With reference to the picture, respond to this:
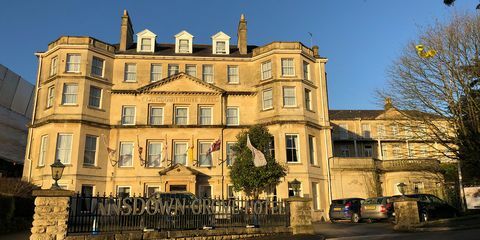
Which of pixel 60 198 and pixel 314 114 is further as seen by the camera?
pixel 314 114

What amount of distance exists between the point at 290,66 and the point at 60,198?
73.9 feet

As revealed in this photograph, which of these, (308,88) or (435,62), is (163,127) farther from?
(435,62)

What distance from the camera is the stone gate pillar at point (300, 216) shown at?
17.0 meters

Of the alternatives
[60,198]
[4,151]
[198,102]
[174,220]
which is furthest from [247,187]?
[4,151]

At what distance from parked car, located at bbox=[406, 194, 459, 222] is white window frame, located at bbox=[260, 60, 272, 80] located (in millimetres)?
14862

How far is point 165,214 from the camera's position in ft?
47.9

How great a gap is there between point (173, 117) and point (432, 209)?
19.4m

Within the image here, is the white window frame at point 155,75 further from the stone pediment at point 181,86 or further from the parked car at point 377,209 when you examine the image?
the parked car at point 377,209

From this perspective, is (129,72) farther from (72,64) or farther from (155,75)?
(72,64)

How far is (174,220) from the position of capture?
14.7 meters

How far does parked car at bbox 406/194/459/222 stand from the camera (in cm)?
2095

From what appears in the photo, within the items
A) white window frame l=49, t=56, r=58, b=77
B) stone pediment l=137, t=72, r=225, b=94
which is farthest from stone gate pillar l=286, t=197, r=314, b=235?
white window frame l=49, t=56, r=58, b=77

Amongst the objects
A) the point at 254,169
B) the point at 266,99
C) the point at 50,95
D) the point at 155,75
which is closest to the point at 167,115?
the point at 155,75

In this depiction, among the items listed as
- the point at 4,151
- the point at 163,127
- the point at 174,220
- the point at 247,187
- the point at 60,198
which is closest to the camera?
the point at 60,198
